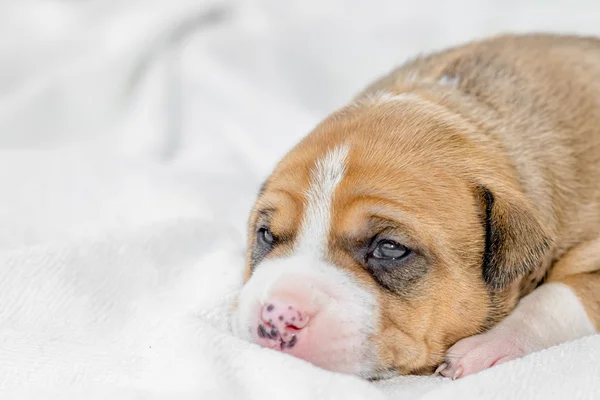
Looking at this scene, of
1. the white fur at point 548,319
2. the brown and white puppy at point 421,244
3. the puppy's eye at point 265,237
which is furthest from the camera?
the puppy's eye at point 265,237

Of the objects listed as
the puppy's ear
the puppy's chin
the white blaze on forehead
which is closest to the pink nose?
the puppy's chin

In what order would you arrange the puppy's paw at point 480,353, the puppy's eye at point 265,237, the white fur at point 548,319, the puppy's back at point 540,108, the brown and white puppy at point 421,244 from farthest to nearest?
the puppy's back at point 540,108
the puppy's eye at point 265,237
the white fur at point 548,319
the puppy's paw at point 480,353
the brown and white puppy at point 421,244

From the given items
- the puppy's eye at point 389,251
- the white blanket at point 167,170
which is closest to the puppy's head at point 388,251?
the puppy's eye at point 389,251

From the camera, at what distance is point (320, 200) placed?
2.86m

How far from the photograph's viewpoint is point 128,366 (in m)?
2.78

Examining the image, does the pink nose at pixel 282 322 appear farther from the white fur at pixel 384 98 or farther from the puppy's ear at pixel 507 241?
the white fur at pixel 384 98

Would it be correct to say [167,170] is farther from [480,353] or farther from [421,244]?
[480,353]

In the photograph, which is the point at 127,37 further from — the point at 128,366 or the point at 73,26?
the point at 128,366

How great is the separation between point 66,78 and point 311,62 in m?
1.78

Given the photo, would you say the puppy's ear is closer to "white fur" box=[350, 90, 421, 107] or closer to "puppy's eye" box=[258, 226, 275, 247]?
"white fur" box=[350, 90, 421, 107]

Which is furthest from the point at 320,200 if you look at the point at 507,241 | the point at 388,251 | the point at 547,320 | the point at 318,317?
the point at 547,320

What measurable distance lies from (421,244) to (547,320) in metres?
0.60

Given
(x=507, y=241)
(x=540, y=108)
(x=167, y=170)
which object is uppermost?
(x=540, y=108)

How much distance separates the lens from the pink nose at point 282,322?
2.56m
